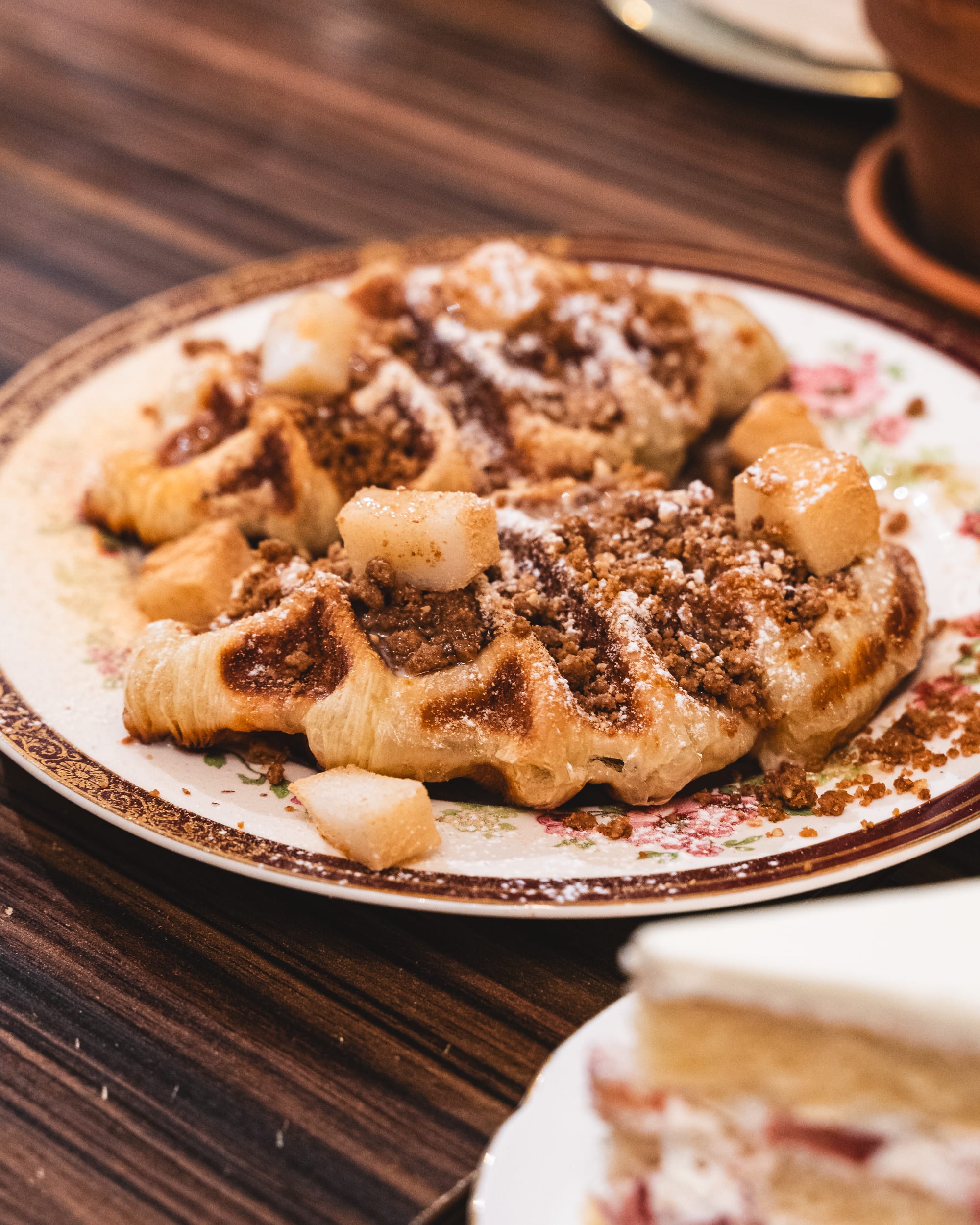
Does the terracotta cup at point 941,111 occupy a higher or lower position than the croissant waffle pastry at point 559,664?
higher

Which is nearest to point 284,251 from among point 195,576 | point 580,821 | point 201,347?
point 201,347

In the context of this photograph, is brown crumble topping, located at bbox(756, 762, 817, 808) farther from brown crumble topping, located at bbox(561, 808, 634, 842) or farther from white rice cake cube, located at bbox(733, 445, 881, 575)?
white rice cake cube, located at bbox(733, 445, 881, 575)

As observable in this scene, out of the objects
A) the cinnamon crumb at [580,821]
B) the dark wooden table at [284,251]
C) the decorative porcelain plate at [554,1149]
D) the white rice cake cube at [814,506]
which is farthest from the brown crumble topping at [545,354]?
the decorative porcelain plate at [554,1149]

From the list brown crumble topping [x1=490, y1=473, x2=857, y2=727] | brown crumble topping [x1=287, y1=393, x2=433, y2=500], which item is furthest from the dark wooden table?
brown crumble topping [x1=287, y1=393, x2=433, y2=500]

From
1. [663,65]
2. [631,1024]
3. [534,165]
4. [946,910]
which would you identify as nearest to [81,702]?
[631,1024]

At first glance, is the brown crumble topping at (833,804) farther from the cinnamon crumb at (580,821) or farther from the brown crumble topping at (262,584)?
the brown crumble topping at (262,584)

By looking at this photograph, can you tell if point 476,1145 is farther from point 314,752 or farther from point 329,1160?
point 314,752

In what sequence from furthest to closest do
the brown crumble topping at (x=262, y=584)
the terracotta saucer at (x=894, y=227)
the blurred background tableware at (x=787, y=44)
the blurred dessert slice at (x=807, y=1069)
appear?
the blurred background tableware at (x=787, y=44) → the terracotta saucer at (x=894, y=227) → the brown crumble topping at (x=262, y=584) → the blurred dessert slice at (x=807, y=1069)
